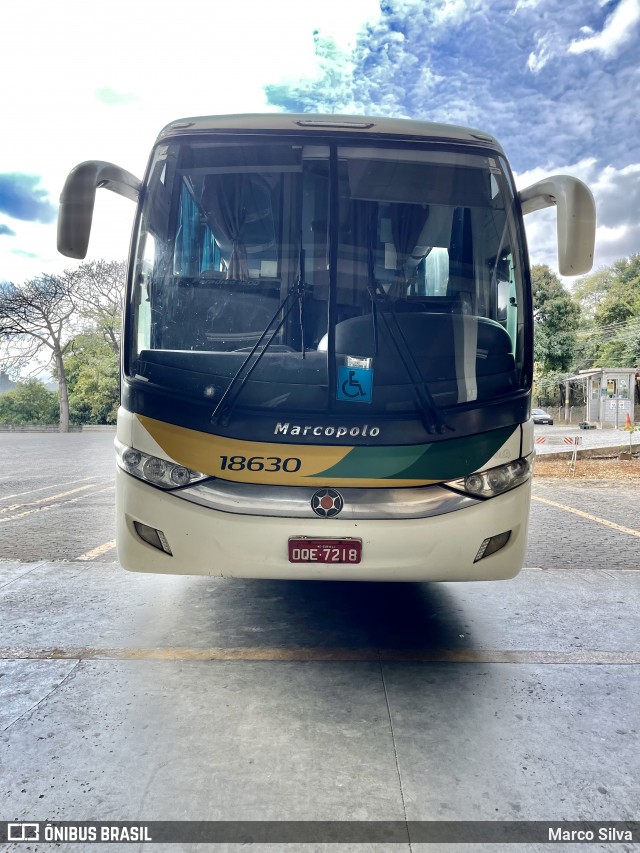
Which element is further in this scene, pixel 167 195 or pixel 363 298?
pixel 167 195

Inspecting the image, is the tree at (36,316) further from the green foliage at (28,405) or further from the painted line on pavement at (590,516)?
the painted line on pavement at (590,516)

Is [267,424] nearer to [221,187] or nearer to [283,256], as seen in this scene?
[283,256]

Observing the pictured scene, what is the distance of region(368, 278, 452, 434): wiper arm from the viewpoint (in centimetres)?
353

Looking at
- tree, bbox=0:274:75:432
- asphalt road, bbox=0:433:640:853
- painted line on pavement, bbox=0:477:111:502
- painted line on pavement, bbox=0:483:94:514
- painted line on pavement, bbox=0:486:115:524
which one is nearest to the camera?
asphalt road, bbox=0:433:640:853

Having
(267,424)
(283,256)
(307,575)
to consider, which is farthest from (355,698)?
(283,256)

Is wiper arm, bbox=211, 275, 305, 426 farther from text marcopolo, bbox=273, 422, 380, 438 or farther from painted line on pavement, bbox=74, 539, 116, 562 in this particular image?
painted line on pavement, bbox=74, 539, 116, 562

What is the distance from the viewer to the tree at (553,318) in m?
43.0

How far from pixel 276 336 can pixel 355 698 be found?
186 centimetres

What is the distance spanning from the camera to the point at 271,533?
346cm

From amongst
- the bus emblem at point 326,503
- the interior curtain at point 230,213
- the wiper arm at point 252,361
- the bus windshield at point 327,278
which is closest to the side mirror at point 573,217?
the bus windshield at point 327,278

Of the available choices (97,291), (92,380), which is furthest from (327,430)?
(92,380)

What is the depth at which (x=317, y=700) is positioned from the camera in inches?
132

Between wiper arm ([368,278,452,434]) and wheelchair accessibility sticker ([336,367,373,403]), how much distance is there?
0.62ft

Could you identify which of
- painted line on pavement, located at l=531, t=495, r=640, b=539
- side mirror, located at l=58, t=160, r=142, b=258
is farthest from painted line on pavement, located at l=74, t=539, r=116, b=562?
painted line on pavement, located at l=531, t=495, r=640, b=539
